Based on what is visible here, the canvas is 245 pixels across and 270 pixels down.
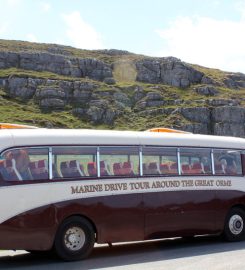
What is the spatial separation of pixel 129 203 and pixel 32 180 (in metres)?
2.48

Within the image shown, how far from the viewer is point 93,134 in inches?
484

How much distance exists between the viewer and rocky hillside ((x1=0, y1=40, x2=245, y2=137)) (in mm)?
112500

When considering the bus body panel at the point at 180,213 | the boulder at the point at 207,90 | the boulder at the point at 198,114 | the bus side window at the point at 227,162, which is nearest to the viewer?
the bus body panel at the point at 180,213

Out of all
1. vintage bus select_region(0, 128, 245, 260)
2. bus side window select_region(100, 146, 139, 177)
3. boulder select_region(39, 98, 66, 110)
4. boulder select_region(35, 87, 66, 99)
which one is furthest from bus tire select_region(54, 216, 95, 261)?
boulder select_region(35, 87, 66, 99)

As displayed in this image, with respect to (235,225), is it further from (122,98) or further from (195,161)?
(122,98)

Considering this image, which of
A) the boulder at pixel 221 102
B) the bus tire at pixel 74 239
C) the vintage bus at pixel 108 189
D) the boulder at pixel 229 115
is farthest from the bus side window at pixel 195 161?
the boulder at pixel 221 102

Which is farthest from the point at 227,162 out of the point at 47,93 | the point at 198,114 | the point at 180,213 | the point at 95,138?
the point at 47,93

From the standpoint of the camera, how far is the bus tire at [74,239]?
37.6 ft

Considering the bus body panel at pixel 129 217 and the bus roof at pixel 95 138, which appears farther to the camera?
the bus roof at pixel 95 138

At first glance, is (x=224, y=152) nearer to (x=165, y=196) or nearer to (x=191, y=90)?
(x=165, y=196)

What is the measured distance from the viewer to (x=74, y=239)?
459 inches

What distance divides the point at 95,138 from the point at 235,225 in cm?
526

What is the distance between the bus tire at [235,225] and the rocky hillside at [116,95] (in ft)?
289

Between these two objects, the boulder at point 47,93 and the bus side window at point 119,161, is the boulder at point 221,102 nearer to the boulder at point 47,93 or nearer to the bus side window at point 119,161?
the boulder at point 47,93
